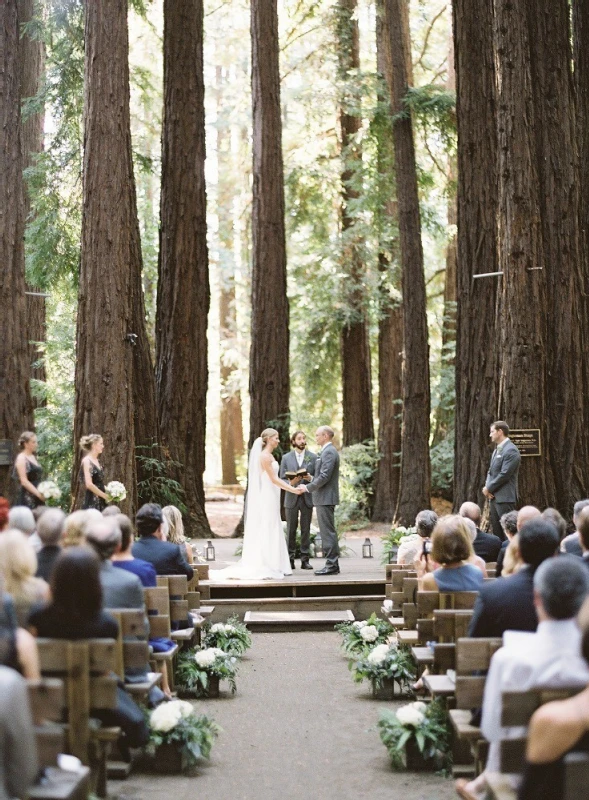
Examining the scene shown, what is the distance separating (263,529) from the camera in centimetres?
1552

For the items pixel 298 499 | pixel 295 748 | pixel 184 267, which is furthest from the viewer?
pixel 184 267

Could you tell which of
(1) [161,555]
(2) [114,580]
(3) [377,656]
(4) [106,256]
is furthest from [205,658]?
(4) [106,256]

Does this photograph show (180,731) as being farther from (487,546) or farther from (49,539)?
(487,546)

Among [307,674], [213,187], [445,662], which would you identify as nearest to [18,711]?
[445,662]

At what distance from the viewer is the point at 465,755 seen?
23.8 ft

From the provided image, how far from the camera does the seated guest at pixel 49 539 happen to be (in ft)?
23.8

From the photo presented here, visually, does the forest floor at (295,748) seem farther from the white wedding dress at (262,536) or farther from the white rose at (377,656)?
the white wedding dress at (262,536)

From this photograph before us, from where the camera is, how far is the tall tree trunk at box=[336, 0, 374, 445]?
27.8m

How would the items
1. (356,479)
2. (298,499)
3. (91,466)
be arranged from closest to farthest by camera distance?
(91,466) < (298,499) < (356,479)

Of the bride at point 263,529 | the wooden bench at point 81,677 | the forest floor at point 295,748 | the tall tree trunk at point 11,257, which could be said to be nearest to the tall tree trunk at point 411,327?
the bride at point 263,529

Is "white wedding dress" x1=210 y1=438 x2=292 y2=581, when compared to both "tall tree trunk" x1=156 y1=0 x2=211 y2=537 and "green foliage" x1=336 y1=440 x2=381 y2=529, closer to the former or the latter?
"tall tree trunk" x1=156 y1=0 x2=211 y2=537

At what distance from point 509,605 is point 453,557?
1.62 m

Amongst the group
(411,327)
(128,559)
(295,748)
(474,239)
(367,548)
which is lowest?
(295,748)

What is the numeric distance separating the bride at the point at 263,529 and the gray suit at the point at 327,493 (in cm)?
28
